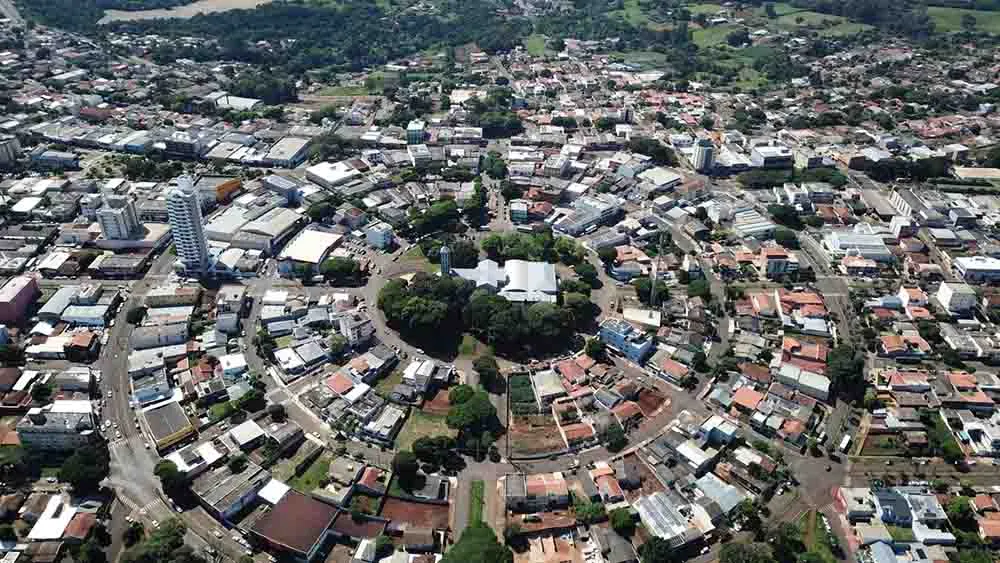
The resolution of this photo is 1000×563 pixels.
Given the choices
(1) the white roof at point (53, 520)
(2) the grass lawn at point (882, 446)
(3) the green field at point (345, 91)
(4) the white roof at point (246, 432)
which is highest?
(3) the green field at point (345, 91)

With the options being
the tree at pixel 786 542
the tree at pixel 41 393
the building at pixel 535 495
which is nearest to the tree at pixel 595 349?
the building at pixel 535 495

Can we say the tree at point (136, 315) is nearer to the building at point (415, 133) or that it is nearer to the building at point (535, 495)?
the building at point (535, 495)

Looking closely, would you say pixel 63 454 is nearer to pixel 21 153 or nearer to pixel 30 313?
pixel 30 313

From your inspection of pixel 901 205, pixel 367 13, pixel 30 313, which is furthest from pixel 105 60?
pixel 901 205

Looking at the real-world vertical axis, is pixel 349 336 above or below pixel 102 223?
below

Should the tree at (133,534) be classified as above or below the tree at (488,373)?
above

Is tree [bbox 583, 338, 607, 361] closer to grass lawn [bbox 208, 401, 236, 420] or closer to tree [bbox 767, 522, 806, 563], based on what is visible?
tree [bbox 767, 522, 806, 563]

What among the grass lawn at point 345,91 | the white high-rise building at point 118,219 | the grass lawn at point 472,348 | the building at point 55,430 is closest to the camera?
the building at point 55,430
